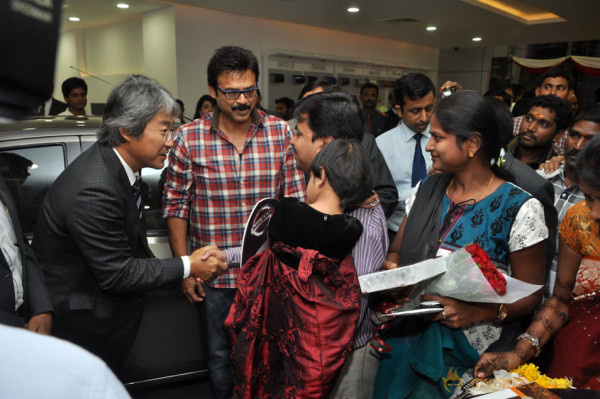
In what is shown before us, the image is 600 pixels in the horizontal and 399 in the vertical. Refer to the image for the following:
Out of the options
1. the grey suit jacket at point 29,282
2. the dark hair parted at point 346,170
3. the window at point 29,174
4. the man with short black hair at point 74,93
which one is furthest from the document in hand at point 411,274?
the man with short black hair at point 74,93

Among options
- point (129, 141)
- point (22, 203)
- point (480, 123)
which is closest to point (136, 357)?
point (22, 203)

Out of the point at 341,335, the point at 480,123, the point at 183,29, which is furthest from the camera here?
the point at 183,29

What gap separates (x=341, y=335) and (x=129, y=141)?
1.15 m

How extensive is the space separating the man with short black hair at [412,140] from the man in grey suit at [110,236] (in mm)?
1417

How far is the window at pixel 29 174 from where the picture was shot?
2.33 m

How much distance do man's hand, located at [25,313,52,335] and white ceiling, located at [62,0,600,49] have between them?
6.80m

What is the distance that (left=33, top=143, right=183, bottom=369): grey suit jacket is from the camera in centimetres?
167

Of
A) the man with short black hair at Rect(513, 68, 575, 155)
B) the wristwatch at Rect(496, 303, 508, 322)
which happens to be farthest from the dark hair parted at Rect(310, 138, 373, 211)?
the man with short black hair at Rect(513, 68, 575, 155)

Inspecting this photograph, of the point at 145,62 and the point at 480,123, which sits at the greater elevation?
the point at 145,62

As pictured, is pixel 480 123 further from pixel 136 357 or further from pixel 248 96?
pixel 136 357

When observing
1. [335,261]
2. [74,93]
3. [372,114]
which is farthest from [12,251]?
[372,114]

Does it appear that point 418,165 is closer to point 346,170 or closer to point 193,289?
point 346,170

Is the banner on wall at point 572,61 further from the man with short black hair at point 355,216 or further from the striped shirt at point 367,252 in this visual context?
the striped shirt at point 367,252

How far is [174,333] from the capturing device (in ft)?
8.22
